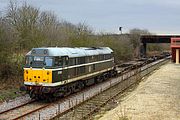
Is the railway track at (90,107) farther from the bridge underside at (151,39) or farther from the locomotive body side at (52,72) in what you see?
the bridge underside at (151,39)

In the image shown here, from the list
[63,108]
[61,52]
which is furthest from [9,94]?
[63,108]

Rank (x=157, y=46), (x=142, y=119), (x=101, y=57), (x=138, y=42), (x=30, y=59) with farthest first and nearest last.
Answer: (x=157, y=46), (x=138, y=42), (x=101, y=57), (x=30, y=59), (x=142, y=119)

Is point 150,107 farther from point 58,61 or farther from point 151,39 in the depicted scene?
point 151,39

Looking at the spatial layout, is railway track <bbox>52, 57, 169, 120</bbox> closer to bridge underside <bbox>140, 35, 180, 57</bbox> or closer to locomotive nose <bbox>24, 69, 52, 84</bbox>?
locomotive nose <bbox>24, 69, 52, 84</bbox>

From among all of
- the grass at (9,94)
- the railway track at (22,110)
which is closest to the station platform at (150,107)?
the railway track at (22,110)

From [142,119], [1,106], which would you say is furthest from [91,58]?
[142,119]

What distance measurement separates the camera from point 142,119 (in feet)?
53.5

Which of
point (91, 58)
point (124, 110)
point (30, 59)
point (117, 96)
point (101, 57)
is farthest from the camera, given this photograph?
point (101, 57)

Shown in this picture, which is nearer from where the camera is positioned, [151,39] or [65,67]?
[65,67]

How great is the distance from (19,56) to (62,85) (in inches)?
342

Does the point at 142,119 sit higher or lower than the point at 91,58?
lower

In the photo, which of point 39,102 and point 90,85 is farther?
point 90,85

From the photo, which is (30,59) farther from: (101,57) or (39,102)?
(101,57)

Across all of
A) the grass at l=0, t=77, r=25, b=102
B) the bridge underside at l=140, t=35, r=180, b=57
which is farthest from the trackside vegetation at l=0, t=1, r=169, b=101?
the bridge underside at l=140, t=35, r=180, b=57
